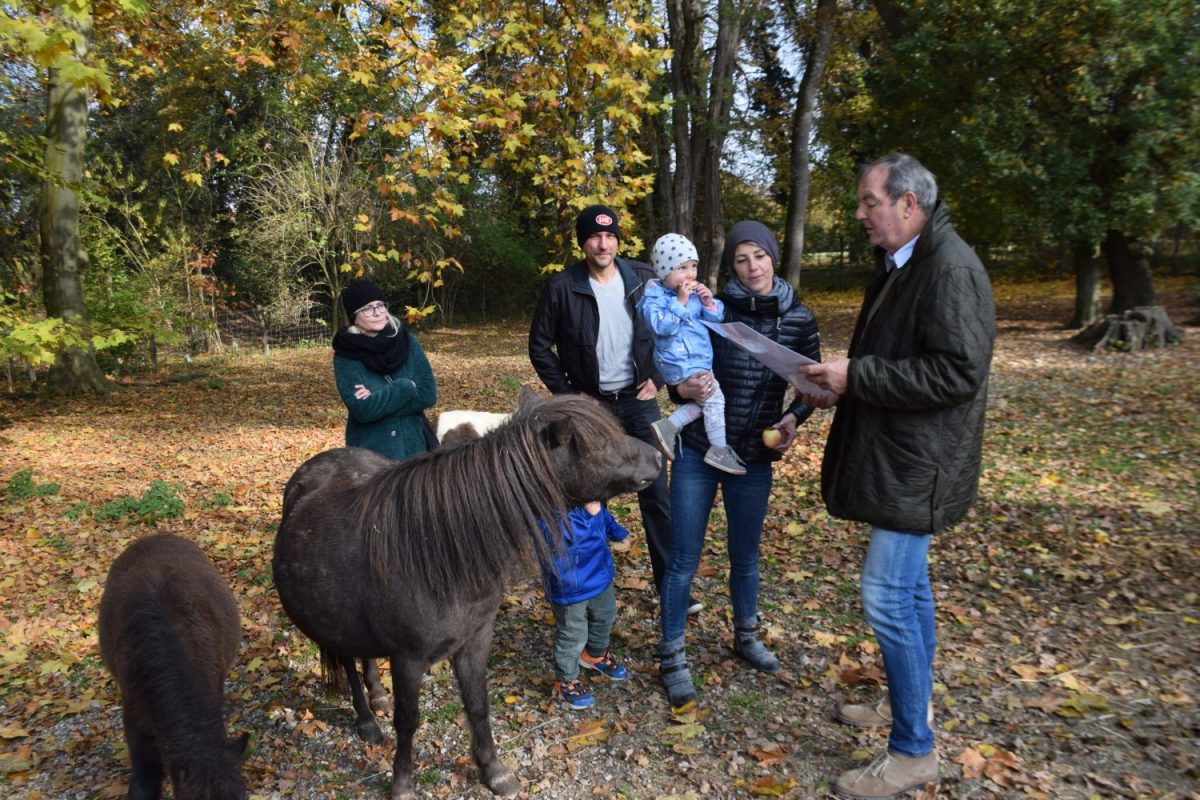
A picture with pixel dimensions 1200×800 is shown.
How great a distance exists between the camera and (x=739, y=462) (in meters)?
3.55

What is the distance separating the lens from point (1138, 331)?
12.7 meters

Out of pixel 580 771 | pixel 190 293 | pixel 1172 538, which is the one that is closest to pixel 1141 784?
pixel 580 771

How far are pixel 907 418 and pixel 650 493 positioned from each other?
1846 millimetres

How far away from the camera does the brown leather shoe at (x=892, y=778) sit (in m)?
2.92

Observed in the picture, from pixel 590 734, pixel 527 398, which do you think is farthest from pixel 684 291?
pixel 590 734

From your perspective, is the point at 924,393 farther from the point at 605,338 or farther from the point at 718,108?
the point at 718,108

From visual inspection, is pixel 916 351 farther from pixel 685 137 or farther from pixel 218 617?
pixel 685 137

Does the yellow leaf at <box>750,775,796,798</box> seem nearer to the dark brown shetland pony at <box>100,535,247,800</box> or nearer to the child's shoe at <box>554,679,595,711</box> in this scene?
the child's shoe at <box>554,679,595,711</box>

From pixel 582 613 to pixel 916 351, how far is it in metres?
2.12

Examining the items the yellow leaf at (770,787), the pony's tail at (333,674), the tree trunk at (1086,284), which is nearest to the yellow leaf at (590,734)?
the yellow leaf at (770,787)

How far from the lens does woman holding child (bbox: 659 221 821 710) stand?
351 cm

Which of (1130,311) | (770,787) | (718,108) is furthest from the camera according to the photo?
(1130,311)

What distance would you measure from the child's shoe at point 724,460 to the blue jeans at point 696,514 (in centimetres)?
11

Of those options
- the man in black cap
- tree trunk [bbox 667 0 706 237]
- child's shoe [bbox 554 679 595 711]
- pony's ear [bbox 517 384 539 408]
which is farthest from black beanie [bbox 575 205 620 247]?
tree trunk [bbox 667 0 706 237]
